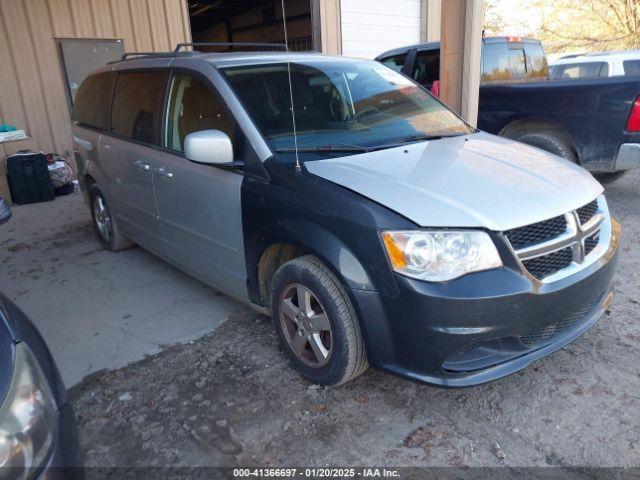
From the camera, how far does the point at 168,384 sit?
288 cm

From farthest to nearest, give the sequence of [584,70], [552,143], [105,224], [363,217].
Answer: [584,70] → [552,143] → [105,224] → [363,217]

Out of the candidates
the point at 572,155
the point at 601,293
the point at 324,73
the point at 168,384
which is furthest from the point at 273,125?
the point at 572,155

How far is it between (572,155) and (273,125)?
405 cm

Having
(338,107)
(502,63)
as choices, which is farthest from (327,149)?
(502,63)

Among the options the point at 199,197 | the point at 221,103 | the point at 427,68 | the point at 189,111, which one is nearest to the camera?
the point at 221,103

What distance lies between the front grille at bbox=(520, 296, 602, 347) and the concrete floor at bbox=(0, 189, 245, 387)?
6.83ft

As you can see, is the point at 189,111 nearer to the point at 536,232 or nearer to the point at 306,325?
the point at 306,325

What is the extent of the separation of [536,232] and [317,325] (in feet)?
3.80

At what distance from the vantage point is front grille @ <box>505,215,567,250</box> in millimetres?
2233

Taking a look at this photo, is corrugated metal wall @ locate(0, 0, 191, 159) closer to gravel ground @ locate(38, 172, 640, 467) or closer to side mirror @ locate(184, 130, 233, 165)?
side mirror @ locate(184, 130, 233, 165)

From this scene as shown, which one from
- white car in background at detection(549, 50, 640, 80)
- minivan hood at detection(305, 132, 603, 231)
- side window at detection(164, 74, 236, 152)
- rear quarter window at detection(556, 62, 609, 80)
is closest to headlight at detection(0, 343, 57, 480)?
minivan hood at detection(305, 132, 603, 231)

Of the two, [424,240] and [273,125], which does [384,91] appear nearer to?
[273,125]

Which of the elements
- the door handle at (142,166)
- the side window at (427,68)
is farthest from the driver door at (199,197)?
the side window at (427,68)

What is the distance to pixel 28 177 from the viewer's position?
24.3 feet
